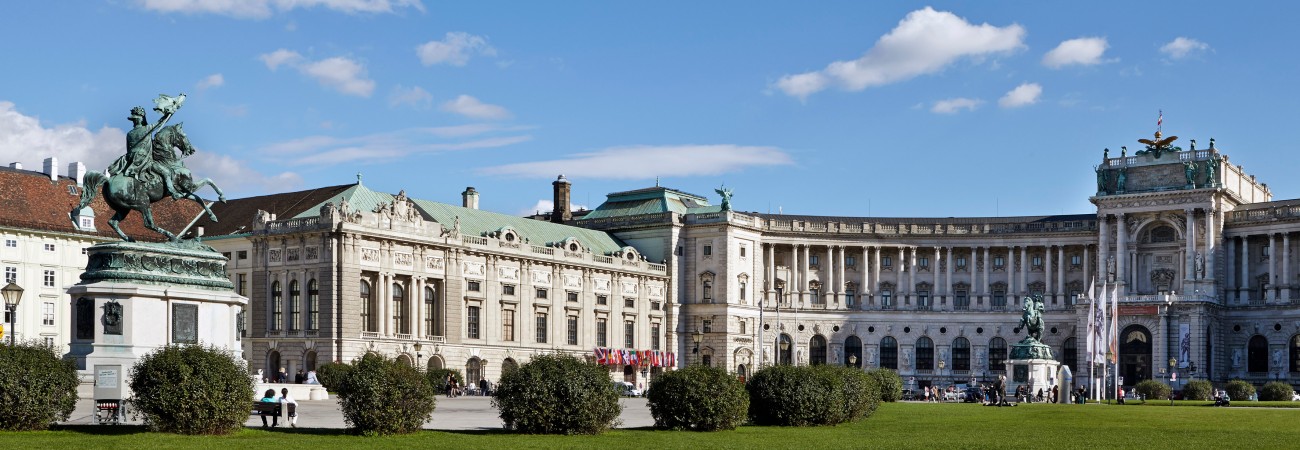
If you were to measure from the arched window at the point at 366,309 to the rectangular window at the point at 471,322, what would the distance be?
9203 mm

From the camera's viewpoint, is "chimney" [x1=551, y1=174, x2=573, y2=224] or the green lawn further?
"chimney" [x1=551, y1=174, x2=573, y2=224]

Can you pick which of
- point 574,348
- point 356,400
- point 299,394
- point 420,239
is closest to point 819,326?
point 574,348

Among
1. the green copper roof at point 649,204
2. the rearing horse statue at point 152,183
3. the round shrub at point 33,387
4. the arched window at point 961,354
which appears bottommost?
the arched window at point 961,354

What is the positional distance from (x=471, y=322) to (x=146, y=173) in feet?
230

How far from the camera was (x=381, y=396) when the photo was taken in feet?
135

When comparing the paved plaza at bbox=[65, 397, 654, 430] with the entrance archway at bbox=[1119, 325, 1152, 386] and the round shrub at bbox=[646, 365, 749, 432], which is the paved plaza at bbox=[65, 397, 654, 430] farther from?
the entrance archway at bbox=[1119, 325, 1152, 386]

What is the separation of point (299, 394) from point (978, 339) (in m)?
83.5

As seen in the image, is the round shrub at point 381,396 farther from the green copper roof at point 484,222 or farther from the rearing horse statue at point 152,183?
the green copper roof at point 484,222

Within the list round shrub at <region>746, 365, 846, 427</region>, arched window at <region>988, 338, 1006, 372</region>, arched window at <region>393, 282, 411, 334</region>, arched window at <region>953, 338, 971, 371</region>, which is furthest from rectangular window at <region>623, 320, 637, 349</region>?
round shrub at <region>746, 365, 846, 427</region>

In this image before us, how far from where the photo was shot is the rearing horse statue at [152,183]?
4406 cm

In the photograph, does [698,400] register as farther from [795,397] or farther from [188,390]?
[188,390]

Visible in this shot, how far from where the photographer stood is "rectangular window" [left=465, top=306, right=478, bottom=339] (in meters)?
114

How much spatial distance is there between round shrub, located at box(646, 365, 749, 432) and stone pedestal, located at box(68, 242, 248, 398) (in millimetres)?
12607

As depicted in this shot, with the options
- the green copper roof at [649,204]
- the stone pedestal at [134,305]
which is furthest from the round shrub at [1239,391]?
the stone pedestal at [134,305]
